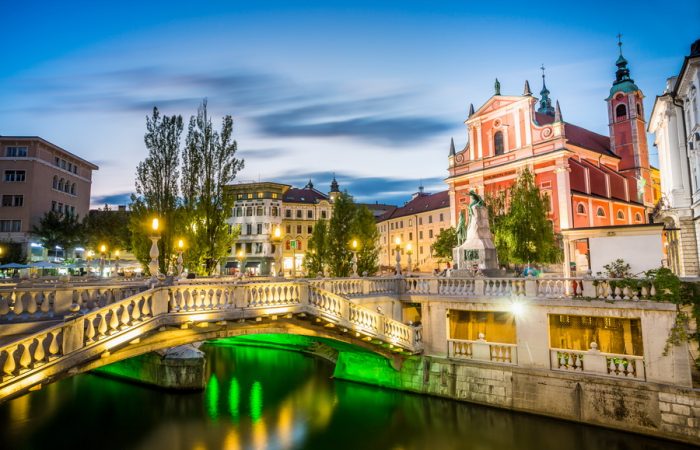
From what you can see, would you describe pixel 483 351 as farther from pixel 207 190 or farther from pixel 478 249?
pixel 207 190

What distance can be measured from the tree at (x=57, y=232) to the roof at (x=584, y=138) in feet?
167

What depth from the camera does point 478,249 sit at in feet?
72.7

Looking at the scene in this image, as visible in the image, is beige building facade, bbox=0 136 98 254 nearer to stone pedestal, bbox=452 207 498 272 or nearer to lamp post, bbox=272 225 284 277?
lamp post, bbox=272 225 284 277

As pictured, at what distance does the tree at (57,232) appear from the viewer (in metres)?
43.8

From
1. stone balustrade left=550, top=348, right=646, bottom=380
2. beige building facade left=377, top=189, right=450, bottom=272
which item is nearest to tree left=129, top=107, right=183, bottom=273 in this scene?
stone balustrade left=550, top=348, right=646, bottom=380

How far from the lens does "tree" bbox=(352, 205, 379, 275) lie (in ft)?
105

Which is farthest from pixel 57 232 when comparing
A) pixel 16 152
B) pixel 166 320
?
pixel 166 320

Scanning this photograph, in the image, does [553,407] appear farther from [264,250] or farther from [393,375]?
[264,250]

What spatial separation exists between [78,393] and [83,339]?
638 inches

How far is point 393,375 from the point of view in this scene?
2072 centimetres

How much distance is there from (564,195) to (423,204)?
119 feet

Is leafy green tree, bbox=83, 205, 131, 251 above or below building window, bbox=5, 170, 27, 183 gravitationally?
below

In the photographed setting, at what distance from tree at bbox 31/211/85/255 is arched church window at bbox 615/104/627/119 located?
219ft

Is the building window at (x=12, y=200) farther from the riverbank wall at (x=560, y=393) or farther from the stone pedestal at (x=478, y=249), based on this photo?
the stone pedestal at (x=478, y=249)
